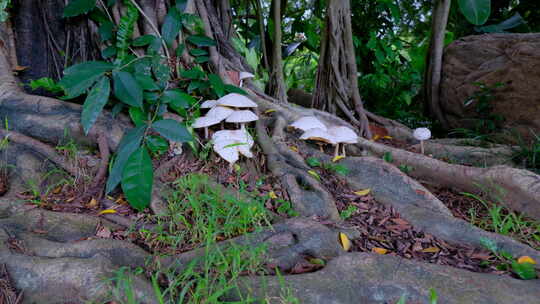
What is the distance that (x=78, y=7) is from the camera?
2373mm

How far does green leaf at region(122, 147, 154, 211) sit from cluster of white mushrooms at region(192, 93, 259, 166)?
49 centimetres

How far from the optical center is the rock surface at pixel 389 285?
139cm

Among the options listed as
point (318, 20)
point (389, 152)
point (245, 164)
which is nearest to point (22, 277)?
point (245, 164)

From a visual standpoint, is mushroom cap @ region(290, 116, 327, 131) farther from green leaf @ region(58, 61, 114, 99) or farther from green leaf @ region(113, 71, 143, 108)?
green leaf @ region(58, 61, 114, 99)

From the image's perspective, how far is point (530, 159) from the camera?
2758 millimetres

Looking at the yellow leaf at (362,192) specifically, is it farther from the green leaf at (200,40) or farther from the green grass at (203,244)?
the green leaf at (200,40)

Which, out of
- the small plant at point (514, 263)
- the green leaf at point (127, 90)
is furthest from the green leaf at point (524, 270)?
the green leaf at point (127, 90)

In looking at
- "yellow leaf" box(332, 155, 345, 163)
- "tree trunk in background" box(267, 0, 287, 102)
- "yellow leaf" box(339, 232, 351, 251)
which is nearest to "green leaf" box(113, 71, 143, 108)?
"yellow leaf" box(339, 232, 351, 251)

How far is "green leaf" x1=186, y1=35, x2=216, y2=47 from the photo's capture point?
270 cm

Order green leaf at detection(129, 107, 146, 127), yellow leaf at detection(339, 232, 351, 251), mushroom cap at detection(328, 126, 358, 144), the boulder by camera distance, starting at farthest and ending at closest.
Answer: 1. the boulder
2. mushroom cap at detection(328, 126, 358, 144)
3. green leaf at detection(129, 107, 146, 127)
4. yellow leaf at detection(339, 232, 351, 251)

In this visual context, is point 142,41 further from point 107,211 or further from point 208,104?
point 107,211

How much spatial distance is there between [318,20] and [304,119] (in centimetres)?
271

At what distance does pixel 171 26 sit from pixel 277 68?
1.27m

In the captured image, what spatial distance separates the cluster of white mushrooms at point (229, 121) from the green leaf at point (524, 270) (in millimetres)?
1466
